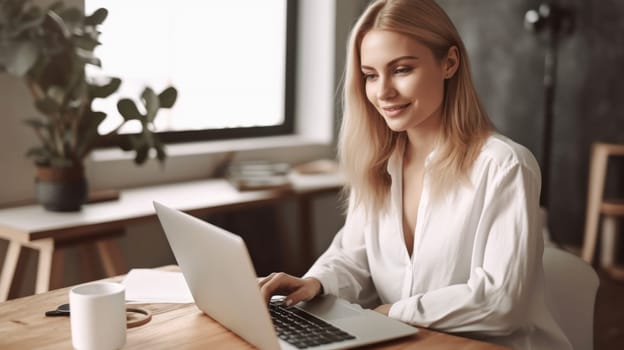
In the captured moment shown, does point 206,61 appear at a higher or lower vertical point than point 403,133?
higher

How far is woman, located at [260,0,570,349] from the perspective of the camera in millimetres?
1432

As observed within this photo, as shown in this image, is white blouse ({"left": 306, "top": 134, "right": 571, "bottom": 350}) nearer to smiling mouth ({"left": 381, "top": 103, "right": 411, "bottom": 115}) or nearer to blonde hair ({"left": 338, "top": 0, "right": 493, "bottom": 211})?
blonde hair ({"left": 338, "top": 0, "right": 493, "bottom": 211})

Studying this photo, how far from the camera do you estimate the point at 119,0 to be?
312 centimetres

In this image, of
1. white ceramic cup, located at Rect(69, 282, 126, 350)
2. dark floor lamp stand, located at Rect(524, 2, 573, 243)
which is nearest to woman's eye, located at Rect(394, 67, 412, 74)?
white ceramic cup, located at Rect(69, 282, 126, 350)

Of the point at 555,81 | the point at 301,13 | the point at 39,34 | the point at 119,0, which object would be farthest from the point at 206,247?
the point at 555,81

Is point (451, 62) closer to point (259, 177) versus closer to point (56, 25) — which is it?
point (56, 25)

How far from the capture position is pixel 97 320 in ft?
3.79

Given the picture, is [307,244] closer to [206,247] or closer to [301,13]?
[301,13]

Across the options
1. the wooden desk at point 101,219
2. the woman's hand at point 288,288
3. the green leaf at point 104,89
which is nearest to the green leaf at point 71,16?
the green leaf at point 104,89

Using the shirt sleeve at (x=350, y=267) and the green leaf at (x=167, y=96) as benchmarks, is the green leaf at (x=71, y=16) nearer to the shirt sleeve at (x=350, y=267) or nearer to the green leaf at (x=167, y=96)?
the green leaf at (x=167, y=96)

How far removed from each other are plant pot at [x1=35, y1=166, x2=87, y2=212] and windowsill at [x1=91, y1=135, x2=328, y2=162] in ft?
1.42

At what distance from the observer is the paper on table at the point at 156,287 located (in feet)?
4.80

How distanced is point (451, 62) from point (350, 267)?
51cm

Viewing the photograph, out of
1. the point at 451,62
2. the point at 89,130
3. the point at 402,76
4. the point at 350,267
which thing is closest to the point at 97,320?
the point at 350,267
